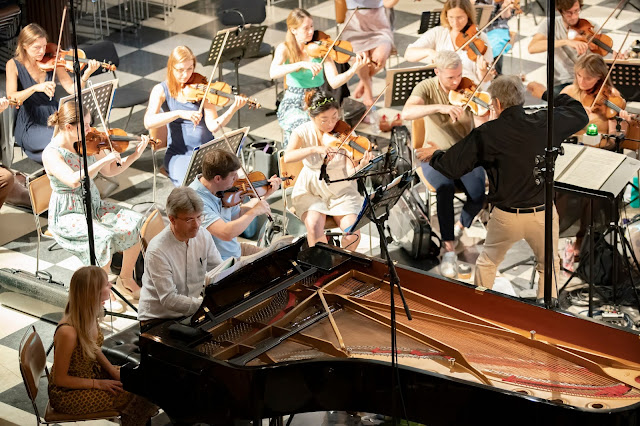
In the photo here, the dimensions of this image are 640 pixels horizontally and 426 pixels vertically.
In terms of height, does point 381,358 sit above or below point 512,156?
below

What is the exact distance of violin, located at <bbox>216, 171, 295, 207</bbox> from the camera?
580 cm

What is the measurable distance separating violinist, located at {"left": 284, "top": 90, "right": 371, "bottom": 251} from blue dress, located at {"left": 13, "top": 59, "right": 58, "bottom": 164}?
1.94 metres

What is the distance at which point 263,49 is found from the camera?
340 inches

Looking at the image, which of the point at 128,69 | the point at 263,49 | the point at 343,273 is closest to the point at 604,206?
the point at 343,273

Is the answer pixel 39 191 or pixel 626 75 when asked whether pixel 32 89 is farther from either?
pixel 626 75

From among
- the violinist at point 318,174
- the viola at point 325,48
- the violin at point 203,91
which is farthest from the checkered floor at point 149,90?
the viola at point 325,48

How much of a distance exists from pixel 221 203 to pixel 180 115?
1169 mm

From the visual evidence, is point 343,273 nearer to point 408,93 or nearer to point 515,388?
point 515,388

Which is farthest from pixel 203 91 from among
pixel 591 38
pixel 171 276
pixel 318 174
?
pixel 591 38

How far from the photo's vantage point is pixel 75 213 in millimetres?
6168

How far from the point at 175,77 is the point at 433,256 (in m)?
2.08

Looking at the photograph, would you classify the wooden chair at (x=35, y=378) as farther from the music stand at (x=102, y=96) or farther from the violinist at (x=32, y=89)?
the violinist at (x=32, y=89)

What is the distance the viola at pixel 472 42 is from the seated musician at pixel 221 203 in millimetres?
2474

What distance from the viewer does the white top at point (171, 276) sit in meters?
4.70
